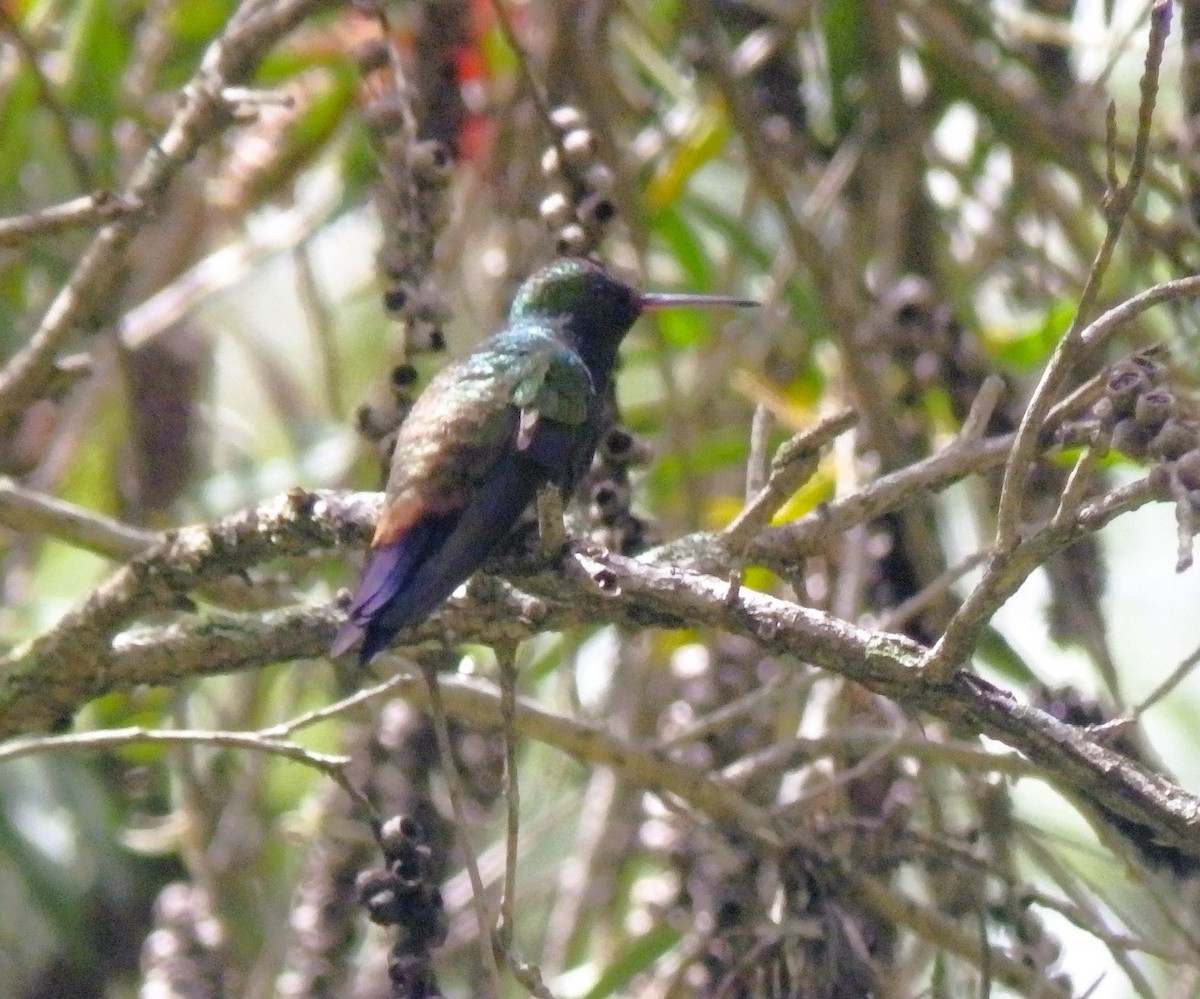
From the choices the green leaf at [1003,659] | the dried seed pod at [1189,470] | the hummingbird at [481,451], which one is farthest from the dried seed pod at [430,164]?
→ the dried seed pod at [1189,470]

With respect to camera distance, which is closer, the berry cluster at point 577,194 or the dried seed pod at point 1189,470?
the dried seed pod at point 1189,470

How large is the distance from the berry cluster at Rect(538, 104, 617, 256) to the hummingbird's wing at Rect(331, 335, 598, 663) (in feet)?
0.55

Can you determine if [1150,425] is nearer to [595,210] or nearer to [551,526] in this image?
[551,526]

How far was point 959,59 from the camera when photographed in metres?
3.13

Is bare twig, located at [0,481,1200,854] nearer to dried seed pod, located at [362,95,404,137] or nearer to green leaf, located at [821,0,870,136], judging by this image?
dried seed pod, located at [362,95,404,137]

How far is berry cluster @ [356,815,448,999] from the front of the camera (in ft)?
5.94

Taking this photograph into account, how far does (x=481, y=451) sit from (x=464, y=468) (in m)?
0.04

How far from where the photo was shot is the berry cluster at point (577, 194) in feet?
7.32

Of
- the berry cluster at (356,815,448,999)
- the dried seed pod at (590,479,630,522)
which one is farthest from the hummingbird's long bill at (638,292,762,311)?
the berry cluster at (356,815,448,999)

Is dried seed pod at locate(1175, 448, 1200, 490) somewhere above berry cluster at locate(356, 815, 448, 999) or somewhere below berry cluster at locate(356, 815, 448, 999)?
below

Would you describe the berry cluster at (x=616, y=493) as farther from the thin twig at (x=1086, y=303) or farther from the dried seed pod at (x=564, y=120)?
the thin twig at (x=1086, y=303)

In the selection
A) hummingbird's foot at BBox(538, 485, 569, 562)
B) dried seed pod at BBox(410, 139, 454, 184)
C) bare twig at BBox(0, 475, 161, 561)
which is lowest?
hummingbird's foot at BBox(538, 485, 569, 562)

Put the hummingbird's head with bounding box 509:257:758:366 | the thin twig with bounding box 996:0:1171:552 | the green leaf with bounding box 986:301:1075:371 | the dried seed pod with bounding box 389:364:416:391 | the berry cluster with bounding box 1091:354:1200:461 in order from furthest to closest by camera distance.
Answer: the green leaf with bounding box 986:301:1075:371, the hummingbird's head with bounding box 509:257:758:366, the dried seed pod with bounding box 389:364:416:391, the berry cluster with bounding box 1091:354:1200:461, the thin twig with bounding box 996:0:1171:552

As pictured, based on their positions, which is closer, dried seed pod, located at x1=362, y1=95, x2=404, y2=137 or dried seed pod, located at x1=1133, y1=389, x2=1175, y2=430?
dried seed pod, located at x1=1133, y1=389, x2=1175, y2=430
